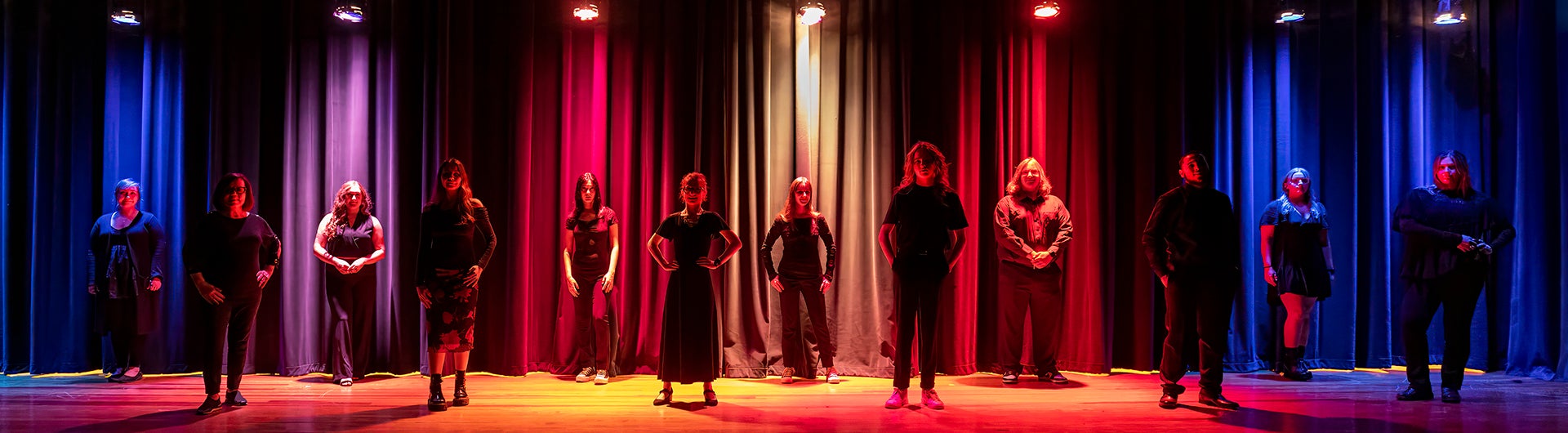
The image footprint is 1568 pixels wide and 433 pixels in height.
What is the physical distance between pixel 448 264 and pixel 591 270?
1.33 meters

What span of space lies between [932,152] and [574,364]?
3.05 m

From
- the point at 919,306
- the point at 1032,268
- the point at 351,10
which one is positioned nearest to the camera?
the point at 919,306

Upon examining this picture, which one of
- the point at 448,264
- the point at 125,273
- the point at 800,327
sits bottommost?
the point at 800,327

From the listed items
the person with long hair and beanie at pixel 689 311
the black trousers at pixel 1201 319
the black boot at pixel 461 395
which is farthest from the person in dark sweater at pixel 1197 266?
the black boot at pixel 461 395

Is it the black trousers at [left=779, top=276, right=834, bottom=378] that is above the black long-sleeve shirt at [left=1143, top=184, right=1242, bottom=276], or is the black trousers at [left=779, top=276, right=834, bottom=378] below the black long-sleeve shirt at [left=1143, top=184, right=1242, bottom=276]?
below

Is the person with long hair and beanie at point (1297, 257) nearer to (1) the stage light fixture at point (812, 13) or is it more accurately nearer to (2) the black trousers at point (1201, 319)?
(2) the black trousers at point (1201, 319)

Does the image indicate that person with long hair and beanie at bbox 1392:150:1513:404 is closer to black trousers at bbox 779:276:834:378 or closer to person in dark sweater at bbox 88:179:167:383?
black trousers at bbox 779:276:834:378

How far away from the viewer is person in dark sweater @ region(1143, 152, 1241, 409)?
15.0 feet

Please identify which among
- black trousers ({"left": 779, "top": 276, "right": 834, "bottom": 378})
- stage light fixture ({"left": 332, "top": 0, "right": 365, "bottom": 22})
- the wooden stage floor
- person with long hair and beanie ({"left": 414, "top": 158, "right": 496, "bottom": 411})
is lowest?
the wooden stage floor

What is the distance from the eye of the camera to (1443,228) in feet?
15.8

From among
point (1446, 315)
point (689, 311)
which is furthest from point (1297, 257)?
point (689, 311)

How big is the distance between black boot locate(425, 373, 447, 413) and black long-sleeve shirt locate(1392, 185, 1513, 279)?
5417mm

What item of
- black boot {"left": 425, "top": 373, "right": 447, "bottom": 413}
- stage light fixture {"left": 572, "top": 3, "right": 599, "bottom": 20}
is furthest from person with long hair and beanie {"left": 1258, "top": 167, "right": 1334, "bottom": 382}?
black boot {"left": 425, "top": 373, "right": 447, "bottom": 413}

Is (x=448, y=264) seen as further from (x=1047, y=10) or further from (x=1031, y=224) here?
(x=1047, y=10)
